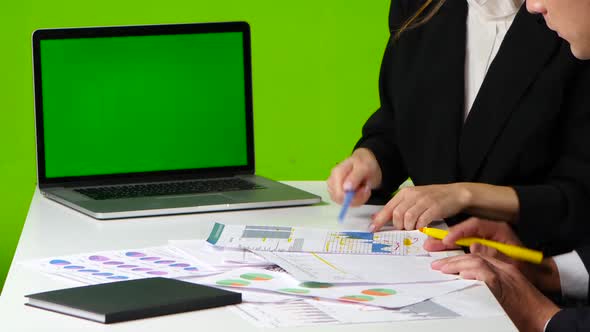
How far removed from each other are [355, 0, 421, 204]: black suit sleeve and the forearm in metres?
0.25

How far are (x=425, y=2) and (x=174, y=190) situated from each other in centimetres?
63

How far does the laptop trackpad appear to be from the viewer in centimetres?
173

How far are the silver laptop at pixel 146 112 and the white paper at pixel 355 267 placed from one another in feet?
1.50

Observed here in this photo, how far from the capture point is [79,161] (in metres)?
1.93

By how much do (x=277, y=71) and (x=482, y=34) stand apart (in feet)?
4.45

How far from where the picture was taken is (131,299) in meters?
1.15

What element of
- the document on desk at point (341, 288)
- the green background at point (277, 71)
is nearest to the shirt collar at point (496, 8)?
the document on desk at point (341, 288)

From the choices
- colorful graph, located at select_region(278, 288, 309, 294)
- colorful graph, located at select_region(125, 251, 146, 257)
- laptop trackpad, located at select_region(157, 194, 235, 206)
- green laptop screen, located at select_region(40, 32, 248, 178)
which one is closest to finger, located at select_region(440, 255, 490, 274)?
colorful graph, located at select_region(278, 288, 309, 294)

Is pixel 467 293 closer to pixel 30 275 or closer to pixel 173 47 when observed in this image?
pixel 30 275

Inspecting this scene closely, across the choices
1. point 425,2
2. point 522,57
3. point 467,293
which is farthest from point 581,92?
Answer: point 467,293

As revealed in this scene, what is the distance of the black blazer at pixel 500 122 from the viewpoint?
173 centimetres

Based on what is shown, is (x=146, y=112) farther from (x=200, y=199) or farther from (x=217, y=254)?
(x=217, y=254)

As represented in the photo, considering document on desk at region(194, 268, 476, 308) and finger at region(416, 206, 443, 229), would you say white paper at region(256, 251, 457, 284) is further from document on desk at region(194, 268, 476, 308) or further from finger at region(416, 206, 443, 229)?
finger at region(416, 206, 443, 229)

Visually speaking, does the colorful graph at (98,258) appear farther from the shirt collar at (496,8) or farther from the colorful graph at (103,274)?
the shirt collar at (496,8)
